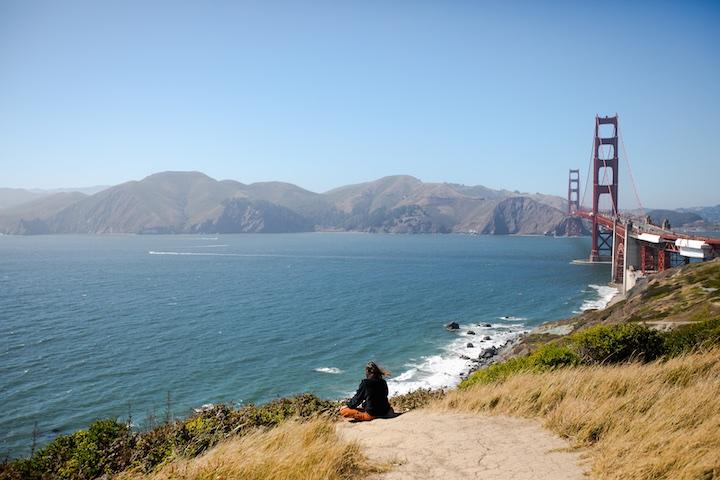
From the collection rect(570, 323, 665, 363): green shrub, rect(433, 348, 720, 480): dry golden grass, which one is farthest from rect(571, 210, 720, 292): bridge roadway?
rect(433, 348, 720, 480): dry golden grass

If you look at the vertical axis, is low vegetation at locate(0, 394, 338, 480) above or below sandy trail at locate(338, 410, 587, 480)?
below

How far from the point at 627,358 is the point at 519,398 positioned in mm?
4671

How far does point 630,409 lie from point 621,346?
5.23 m

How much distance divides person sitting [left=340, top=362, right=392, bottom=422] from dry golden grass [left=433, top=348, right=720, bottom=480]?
3.81ft

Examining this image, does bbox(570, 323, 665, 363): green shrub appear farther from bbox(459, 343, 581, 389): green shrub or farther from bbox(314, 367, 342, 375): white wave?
bbox(314, 367, 342, 375): white wave

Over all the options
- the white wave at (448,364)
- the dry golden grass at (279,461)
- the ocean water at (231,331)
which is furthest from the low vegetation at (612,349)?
the white wave at (448,364)

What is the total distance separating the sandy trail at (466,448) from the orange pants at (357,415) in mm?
383

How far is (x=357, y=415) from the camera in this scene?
941 centimetres

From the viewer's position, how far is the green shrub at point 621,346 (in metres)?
12.0

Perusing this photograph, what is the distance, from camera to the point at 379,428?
8.55m

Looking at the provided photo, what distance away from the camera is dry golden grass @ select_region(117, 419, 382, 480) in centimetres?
551

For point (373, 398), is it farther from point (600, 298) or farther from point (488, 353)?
point (600, 298)

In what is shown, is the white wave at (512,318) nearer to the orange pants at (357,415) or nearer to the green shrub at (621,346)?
the green shrub at (621,346)

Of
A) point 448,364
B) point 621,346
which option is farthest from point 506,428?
point 448,364
